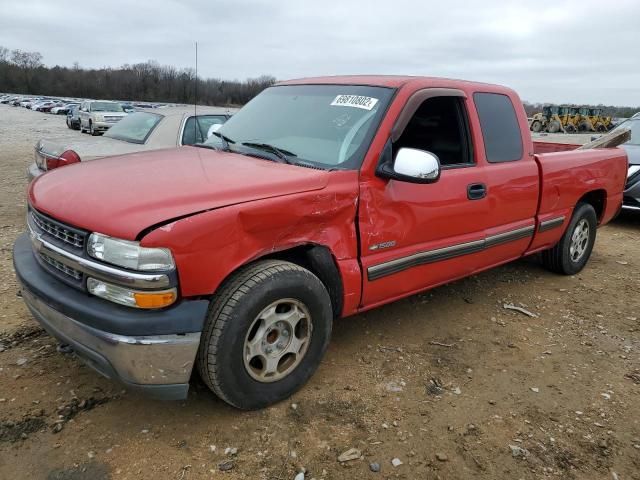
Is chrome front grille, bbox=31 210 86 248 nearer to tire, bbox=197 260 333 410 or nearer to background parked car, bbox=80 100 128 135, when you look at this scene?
tire, bbox=197 260 333 410

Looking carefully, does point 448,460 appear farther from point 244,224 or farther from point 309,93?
point 309,93

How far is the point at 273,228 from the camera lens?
2.64 metres

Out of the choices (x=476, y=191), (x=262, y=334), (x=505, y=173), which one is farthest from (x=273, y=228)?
(x=505, y=173)

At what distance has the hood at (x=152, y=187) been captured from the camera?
92.5 inches

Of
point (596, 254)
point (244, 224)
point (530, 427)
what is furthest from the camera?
point (596, 254)

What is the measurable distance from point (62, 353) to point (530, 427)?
111 inches

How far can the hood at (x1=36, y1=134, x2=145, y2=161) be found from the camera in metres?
5.93

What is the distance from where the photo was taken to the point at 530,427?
2816 millimetres

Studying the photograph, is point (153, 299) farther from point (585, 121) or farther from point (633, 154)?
point (585, 121)

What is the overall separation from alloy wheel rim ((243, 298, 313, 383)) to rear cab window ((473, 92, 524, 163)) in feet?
6.50

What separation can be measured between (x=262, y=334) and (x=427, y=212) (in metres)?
1.37

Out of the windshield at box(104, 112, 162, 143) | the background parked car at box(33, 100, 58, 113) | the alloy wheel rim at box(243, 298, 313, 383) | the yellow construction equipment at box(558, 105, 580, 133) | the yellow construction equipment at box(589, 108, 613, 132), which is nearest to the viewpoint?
the alloy wheel rim at box(243, 298, 313, 383)

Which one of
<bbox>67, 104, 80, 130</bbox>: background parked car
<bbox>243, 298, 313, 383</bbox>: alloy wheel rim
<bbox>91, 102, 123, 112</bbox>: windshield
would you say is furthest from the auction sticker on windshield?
<bbox>67, 104, 80, 130</bbox>: background parked car

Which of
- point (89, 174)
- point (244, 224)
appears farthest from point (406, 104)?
point (89, 174)
